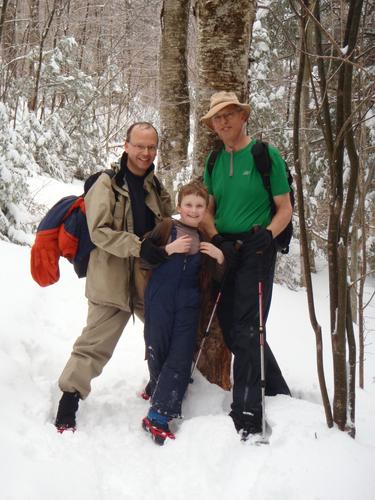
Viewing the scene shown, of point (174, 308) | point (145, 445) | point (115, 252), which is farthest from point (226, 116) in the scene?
point (145, 445)

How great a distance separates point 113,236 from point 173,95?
563cm

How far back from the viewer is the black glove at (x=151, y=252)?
2.87 metres

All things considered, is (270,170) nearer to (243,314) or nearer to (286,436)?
(243,314)

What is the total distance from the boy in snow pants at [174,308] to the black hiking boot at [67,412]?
0.49m

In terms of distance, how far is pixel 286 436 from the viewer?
262 cm

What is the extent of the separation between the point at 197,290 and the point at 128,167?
1008mm

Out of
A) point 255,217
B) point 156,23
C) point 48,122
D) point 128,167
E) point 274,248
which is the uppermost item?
point 156,23

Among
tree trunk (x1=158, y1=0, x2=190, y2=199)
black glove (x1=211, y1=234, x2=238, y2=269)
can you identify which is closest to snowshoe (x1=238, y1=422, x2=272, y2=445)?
black glove (x1=211, y1=234, x2=238, y2=269)

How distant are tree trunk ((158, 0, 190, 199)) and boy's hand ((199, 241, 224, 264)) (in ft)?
16.5

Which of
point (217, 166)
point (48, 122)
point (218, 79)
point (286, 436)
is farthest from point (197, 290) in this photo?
point (48, 122)

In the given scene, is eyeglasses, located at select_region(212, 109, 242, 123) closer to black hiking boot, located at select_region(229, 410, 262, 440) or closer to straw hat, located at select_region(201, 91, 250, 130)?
straw hat, located at select_region(201, 91, 250, 130)

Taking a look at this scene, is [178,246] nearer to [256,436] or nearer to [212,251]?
[212,251]

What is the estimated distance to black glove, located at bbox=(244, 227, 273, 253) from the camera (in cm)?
283

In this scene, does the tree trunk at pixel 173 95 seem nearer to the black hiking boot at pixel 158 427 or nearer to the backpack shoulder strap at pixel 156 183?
the backpack shoulder strap at pixel 156 183
